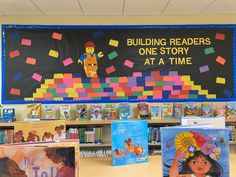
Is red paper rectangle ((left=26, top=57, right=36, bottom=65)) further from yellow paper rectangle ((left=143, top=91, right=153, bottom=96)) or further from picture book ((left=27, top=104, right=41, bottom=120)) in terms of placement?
yellow paper rectangle ((left=143, top=91, right=153, bottom=96))

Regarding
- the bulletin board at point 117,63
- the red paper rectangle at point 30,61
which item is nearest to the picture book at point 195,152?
the bulletin board at point 117,63

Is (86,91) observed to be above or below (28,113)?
above

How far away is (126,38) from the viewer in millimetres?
4586

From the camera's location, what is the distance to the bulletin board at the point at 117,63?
449cm

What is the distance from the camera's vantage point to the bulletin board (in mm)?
4492

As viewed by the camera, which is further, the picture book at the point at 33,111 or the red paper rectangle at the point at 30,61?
the red paper rectangle at the point at 30,61
